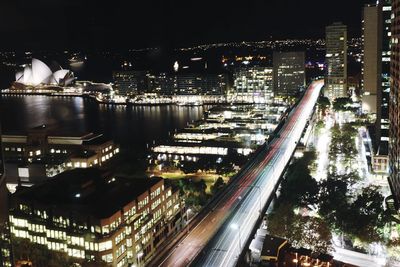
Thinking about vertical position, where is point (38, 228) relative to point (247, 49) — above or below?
below

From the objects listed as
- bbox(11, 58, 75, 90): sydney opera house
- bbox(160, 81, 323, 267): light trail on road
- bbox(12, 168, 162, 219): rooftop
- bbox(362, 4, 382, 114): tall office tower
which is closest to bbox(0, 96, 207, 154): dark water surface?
bbox(160, 81, 323, 267): light trail on road

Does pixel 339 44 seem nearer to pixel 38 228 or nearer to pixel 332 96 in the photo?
pixel 332 96

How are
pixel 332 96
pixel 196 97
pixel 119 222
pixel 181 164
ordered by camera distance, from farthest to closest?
pixel 196 97, pixel 332 96, pixel 181 164, pixel 119 222

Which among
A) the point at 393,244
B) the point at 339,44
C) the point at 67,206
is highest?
the point at 339,44

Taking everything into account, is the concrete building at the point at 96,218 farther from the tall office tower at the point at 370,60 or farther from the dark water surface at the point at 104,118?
the tall office tower at the point at 370,60

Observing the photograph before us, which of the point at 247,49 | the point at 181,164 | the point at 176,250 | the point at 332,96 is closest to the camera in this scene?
the point at 176,250

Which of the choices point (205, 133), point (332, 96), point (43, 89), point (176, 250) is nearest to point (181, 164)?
point (205, 133)

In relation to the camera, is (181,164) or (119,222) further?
(181,164)

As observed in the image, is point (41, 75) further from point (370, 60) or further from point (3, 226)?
point (3, 226)
